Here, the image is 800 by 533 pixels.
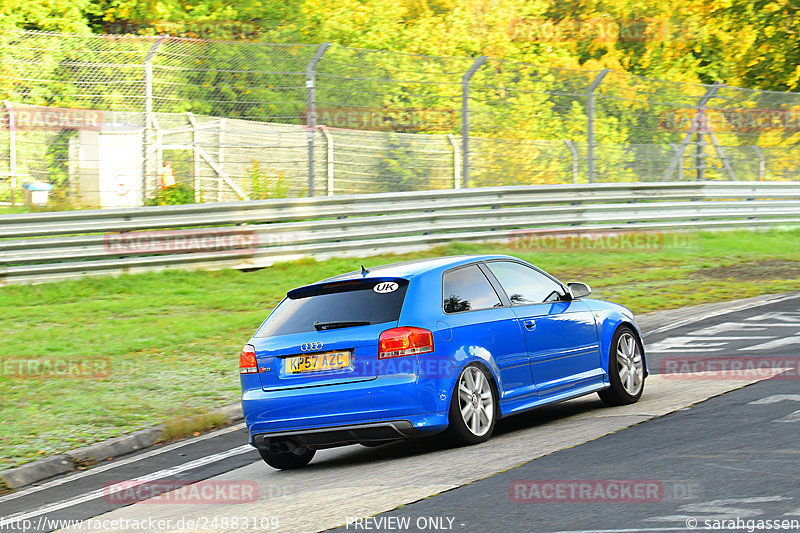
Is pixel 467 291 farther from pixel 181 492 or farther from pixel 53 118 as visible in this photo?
pixel 53 118

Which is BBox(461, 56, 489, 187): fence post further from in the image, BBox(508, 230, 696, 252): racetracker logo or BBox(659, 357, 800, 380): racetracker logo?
BBox(659, 357, 800, 380): racetracker logo

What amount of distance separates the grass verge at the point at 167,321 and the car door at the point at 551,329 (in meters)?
2.90

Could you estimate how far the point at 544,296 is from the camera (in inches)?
350

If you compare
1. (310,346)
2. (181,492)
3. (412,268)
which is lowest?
(181,492)

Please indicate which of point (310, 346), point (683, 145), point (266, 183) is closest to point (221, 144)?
point (266, 183)

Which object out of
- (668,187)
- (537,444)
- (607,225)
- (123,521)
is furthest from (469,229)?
(123,521)

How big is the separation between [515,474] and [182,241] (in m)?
11.2

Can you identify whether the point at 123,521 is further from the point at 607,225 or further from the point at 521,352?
the point at 607,225

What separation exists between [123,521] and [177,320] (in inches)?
293

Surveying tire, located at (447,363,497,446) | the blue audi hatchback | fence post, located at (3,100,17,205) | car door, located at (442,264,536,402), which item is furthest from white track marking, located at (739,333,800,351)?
fence post, located at (3,100,17,205)

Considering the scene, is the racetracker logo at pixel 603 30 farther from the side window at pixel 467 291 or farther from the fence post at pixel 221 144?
the side window at pixel 467 291

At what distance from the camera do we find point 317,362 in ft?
25.1

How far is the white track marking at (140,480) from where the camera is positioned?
7.15 m

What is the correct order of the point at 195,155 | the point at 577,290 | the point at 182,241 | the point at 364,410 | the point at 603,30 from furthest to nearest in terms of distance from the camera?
the point at 603,30, the point at 195,155, the point at 182,241, the point at 577,290, the point at 364,410
